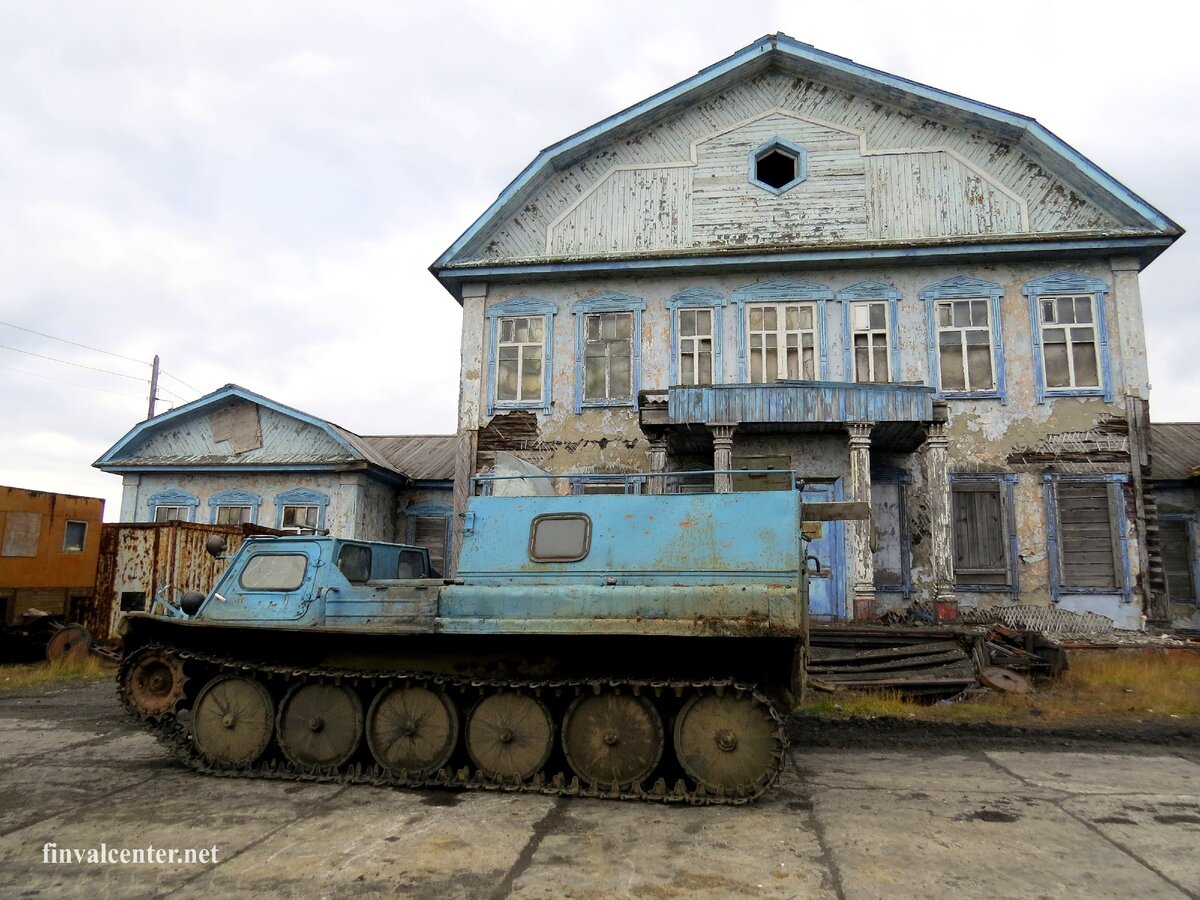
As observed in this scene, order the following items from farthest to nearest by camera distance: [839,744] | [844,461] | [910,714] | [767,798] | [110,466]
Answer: [110,466]
[844,461]
[910,714]
[839,744]
[767,798]

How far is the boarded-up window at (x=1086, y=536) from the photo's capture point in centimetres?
1466

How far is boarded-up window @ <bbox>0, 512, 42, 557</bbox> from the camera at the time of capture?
14.8m

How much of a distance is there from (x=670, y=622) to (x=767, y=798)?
162cm

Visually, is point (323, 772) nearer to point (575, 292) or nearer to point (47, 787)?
point (47, 787)

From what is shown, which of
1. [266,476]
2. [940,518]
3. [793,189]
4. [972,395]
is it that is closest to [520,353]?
[793,189]

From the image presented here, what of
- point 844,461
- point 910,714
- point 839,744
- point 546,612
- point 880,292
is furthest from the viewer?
point 880,292

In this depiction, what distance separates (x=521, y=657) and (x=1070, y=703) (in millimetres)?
7530

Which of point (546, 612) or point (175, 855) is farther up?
point (546, 612)

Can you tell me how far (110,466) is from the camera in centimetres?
1917

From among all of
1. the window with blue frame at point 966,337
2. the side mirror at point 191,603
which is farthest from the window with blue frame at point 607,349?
the side mirror at point 191,603

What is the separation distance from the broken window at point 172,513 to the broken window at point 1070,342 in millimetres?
18238

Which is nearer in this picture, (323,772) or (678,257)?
(323,772)

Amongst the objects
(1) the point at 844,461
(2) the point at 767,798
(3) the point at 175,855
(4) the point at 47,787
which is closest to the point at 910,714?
(2) the point at 767,798

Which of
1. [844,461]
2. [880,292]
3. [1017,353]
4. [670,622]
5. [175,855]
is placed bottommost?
[175,855]
